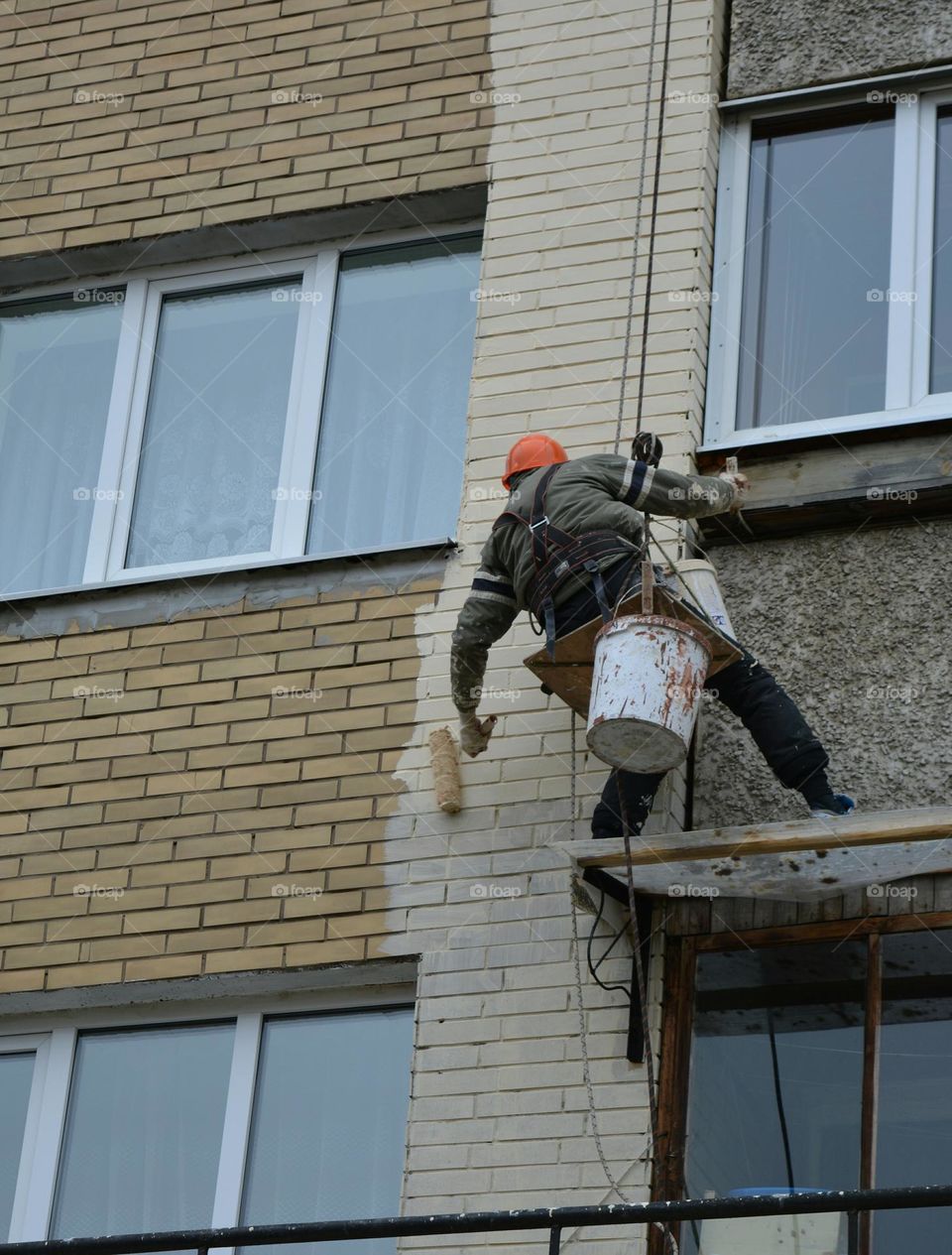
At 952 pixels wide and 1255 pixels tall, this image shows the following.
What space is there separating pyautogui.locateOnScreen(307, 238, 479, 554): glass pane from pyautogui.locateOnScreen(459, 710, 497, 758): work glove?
3.61 ft

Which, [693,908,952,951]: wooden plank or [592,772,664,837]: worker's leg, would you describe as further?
[592,772,664,837]: worker's leg

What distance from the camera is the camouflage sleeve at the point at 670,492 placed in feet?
24.3

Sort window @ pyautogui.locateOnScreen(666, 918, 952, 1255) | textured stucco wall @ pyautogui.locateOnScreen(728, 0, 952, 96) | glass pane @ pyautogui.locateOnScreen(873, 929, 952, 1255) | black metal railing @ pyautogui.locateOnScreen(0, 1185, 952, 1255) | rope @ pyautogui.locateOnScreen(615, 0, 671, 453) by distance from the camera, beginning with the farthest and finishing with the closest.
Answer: textured stucco wall @ pyautogui.locateOnScreen(728, 0, 952, 96) < rope @ pyautogui.locateOnScreen(615, 0, 671, 453) < window @ pyautogui.locateOnScreen(666, 918, 952, 1255) < glass pane @ pyautogui.locateOnScreen(873, 929, 952, 1255) < black metal railing @ pyautogui.locateOnScreen(0, 1185, 952, 1255)

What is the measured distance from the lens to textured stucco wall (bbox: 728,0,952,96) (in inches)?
349

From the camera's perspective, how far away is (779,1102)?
7.08 meters

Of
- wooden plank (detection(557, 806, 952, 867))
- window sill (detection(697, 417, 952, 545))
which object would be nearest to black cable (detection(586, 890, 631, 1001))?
wooden plank (detection(557, 806, 952, 867))

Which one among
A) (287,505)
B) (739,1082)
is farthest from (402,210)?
(739,1082)

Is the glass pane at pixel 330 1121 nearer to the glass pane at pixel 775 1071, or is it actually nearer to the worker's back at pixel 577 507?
the glass pane at pixel 775 1071

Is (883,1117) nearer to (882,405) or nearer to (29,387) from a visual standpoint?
(882,405)

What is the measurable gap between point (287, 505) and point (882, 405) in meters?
2.29

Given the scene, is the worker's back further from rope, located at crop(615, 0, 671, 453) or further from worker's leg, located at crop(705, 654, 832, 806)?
worker's leg, located at crop(705, 654, 832, 806)

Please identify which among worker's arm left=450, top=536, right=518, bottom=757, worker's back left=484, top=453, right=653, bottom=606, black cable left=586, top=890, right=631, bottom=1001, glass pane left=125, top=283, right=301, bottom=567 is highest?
glass pane left=125, top=283, right=301, bottom=567

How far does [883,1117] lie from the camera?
272 inches

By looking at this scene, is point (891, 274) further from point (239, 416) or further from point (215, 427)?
point (215, 427)
